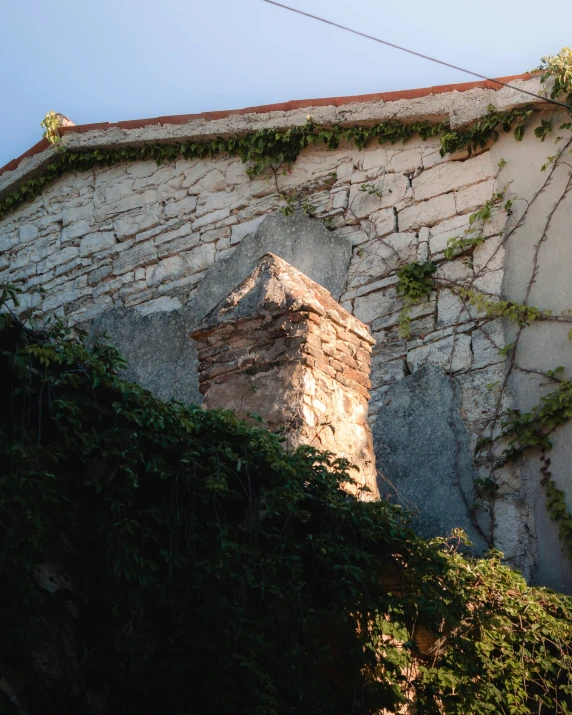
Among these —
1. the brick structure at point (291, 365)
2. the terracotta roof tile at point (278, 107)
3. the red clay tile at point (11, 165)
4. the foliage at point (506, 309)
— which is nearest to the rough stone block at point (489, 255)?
the foliage at point (506, 309)

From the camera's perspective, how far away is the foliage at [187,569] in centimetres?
306

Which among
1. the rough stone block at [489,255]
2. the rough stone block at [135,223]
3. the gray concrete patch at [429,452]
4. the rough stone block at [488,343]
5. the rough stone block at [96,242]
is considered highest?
the rough stone block at [489,255]

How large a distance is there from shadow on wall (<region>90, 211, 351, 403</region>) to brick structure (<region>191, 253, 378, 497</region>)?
195 centimetres

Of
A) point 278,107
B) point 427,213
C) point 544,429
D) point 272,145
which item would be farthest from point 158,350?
point 544,429

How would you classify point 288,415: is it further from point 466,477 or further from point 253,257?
point 253,257

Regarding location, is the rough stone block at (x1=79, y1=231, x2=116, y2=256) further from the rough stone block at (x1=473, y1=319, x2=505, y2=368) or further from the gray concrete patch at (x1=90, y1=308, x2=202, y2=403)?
the rough stone block at (x1=473, y1=319, x2=505, y2=368)

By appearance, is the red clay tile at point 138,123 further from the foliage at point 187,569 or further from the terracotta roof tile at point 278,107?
the foliage at point 187,569

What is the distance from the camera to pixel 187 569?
3.32 m

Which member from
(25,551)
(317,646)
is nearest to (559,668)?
(317,646)

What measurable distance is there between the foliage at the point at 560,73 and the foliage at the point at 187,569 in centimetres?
366

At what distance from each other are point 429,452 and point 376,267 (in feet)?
4.95

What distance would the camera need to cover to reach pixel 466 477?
5.88 meters

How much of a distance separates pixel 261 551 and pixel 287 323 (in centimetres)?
147

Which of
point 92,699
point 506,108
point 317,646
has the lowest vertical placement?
point 92,699
